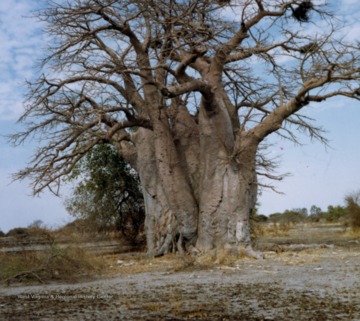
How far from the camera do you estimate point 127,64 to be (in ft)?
40.5

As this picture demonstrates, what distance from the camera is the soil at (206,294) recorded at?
549cm

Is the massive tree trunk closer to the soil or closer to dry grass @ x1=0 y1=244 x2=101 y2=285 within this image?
the soil

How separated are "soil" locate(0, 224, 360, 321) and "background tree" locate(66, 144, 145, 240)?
6.61 metres

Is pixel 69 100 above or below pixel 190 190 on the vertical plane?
above

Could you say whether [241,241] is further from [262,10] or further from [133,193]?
[133,193]

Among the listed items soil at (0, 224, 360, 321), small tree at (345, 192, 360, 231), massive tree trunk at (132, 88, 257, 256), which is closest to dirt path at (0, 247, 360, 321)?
soil at (0, 224, 360, 321)

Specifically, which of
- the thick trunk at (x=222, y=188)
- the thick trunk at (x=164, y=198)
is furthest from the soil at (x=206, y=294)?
the thick trunk at (x=164, y=198)

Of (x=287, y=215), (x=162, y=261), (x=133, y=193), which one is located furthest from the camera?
(x=287, y=215)

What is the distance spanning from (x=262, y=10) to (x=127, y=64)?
3.22 meters

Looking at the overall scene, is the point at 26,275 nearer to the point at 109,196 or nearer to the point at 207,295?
the point at 207,295

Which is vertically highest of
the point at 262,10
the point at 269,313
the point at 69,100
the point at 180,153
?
the point at 262,10

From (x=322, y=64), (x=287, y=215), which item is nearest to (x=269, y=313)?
(x=322, y=64)

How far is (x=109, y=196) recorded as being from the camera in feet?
56.4

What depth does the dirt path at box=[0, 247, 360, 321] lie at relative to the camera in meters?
5.48
